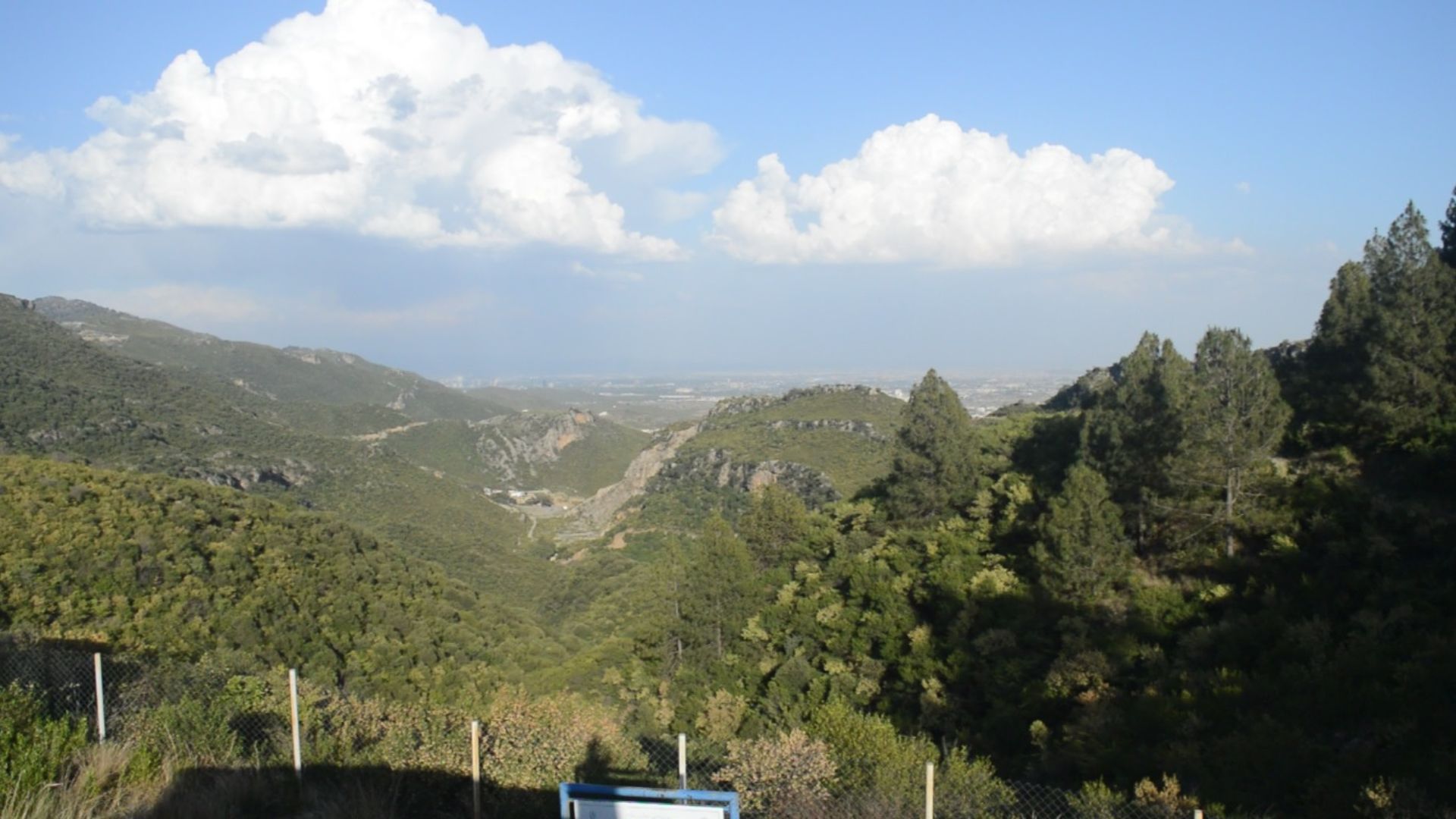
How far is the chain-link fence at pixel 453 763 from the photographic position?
269 inches

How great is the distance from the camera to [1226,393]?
18797 mm

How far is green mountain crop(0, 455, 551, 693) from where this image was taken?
21219 millimetres

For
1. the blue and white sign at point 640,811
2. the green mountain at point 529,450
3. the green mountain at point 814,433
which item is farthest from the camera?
the green mountain at point 529,450

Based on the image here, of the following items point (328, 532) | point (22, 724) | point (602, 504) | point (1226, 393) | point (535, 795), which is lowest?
point (602, 504)

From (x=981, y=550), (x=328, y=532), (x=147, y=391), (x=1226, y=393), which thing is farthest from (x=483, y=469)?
(x=1226, y=393)

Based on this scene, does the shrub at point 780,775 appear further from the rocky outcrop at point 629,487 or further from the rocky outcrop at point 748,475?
the rocky outcrop at point 629,487

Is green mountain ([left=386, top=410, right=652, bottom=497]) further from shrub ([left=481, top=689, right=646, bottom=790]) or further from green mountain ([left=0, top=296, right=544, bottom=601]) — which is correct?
shrub ([left=481, top=689, right=646, bottom=790])

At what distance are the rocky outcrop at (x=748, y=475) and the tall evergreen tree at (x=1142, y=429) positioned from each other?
23143 mm

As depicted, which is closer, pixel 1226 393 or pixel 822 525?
pixel 1226 393

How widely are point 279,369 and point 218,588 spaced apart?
12577cm

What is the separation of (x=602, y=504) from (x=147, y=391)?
136 feet

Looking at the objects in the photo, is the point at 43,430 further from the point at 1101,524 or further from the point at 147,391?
the point at 1101,524

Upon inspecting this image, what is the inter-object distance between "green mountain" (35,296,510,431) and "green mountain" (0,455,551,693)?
A: 73635 mm

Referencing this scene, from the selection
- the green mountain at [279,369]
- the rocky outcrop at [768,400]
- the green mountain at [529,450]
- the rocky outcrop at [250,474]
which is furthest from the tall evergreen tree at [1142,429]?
the green mountain at [279,369]
